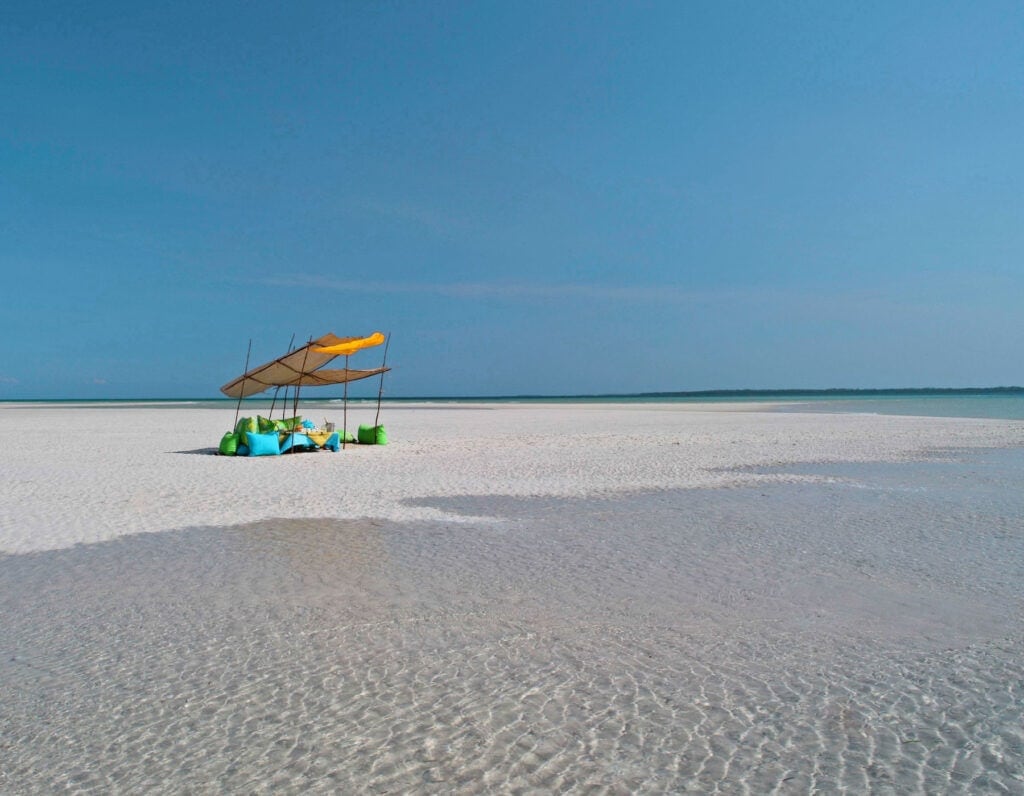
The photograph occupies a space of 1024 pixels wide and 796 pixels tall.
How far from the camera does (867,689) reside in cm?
455

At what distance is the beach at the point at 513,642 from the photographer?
3.76 m

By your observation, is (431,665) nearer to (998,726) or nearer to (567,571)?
(567,571)

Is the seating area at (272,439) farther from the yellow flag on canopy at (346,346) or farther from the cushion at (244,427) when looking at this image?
the yellow flag on canopy at (346,346)

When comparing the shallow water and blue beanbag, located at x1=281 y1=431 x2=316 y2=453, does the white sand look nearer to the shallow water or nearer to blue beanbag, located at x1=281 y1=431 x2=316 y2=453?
blue beanbag, located at x1=281 y1=431 x2=316 y2=453

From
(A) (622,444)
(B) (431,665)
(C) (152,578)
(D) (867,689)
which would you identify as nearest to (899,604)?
(D) (867,689)

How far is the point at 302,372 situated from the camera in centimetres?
2042

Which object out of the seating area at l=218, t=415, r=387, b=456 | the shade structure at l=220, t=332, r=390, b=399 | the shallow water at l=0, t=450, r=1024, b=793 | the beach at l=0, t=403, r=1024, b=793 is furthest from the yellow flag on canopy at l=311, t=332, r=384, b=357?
the shallow water at l=0, t=450, r=1024, b=793

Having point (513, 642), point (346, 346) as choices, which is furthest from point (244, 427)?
point (513, 642)

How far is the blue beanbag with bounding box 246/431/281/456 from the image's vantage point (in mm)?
17562

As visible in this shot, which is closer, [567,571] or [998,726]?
[998,726]

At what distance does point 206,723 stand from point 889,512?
29.3 feet

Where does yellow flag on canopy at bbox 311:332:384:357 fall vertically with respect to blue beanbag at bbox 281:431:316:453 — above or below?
above

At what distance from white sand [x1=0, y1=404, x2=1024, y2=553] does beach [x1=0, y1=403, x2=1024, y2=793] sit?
18 cm

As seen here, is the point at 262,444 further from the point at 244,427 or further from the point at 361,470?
the point at 361,470
